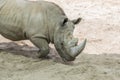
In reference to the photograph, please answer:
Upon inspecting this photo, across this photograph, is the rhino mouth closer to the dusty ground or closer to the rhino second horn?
the rhino second horn

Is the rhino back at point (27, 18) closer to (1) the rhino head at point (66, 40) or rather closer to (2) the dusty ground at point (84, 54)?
(1) the rhino head at point (66, 40)

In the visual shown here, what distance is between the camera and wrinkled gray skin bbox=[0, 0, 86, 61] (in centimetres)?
730

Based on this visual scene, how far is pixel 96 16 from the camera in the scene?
35.4 ft

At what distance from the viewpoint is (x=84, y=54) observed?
8312 millimetres

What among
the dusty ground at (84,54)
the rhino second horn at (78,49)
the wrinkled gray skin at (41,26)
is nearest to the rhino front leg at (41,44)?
the wrinkled gray skin at (41,26)

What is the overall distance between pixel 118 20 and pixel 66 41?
11.8 ft

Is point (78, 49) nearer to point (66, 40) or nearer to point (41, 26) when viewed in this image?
point (66, 40)

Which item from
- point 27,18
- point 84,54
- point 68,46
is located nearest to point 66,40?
point 68,46

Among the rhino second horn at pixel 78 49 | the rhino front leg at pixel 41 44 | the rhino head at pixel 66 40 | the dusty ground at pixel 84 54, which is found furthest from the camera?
the rhino front leg at pixel 41 44

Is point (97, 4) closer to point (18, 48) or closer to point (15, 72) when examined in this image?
point (18, 48)

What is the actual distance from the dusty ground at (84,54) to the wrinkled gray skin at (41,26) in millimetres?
308

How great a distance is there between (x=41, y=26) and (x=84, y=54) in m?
1.36

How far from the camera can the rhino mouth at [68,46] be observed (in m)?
7.14

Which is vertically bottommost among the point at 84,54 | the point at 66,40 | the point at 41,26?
the point at 84,54
